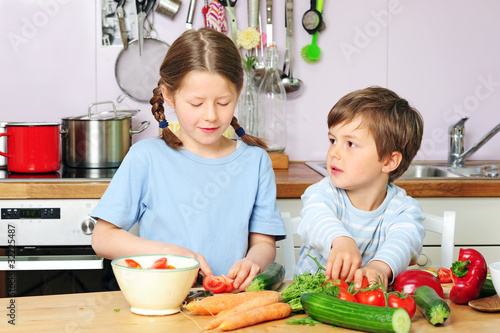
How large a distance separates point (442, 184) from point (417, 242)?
718 mm

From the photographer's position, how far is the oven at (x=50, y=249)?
1865 mm

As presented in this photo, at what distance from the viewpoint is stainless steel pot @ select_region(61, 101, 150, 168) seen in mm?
2126

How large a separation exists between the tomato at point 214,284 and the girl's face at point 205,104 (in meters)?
0.39

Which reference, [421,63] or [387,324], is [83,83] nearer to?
[421,63]

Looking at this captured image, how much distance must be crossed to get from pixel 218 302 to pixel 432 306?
1.05 ft

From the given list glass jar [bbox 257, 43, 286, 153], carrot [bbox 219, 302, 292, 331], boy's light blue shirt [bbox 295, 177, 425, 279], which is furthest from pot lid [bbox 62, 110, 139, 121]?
carrot [bbox 219, 302, 292, 331]

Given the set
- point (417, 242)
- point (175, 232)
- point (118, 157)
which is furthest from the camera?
point (118, 157)

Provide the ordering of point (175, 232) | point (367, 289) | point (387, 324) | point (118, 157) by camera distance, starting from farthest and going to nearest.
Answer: point (118, 157)
point (175, 232)
point (367, 289)
point (387, 324)

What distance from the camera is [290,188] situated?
1883 millimetres

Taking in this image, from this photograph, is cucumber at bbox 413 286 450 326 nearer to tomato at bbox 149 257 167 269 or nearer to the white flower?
tomato at bbox 149 257 167 269

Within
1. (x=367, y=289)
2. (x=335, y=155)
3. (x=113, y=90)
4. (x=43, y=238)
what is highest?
(x=113, y=90)

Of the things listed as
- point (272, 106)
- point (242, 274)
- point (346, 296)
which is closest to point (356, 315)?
point (346, 296)

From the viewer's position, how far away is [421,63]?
8.27 ft

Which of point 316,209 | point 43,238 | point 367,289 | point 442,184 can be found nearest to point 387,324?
point 367,289
